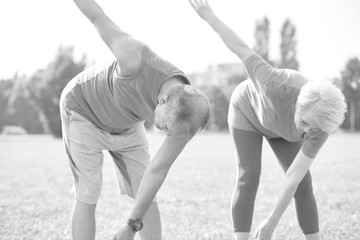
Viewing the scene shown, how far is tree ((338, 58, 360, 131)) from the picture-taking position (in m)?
61.4

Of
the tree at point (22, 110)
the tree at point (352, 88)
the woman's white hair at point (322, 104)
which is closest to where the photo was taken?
the woman's white hair at point (322, 104)

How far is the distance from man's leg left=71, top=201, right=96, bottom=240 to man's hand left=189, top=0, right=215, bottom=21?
1.68m

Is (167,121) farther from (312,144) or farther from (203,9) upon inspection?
(203,9)

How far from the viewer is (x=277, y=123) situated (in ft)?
12.2

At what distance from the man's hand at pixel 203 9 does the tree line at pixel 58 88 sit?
109ft

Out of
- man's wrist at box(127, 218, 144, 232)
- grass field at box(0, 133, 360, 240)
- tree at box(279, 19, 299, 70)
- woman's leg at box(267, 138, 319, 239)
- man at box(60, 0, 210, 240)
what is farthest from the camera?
tree at box(279, 19, 299, 70)

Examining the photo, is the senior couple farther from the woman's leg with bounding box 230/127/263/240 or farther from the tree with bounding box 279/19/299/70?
the tree with bounding box 279/19/299/70

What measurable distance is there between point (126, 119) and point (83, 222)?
821mm

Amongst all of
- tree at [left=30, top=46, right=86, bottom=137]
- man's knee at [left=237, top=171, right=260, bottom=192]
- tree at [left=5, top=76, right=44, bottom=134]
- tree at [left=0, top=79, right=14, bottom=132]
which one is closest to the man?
man's knee at [left=237, top=171, right=260, bottom=192]

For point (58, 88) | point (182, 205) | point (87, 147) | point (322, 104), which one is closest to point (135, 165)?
point (87, 147)

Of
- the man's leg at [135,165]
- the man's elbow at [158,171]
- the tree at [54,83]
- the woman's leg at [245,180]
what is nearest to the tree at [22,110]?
the tree at [54,83]

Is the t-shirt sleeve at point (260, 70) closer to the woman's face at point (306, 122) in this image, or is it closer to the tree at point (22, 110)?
the woman's face at point (306, 122)

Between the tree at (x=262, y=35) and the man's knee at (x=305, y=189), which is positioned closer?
the man's knee at (x=305, y=189)

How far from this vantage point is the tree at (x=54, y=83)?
1658 inches
